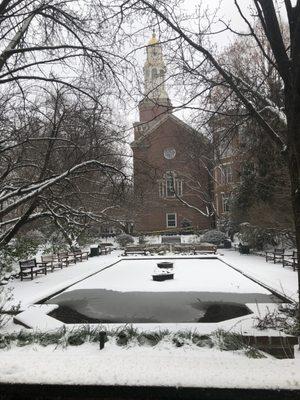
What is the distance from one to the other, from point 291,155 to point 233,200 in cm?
2426

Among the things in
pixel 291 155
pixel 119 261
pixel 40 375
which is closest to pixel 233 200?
pixel 119 261

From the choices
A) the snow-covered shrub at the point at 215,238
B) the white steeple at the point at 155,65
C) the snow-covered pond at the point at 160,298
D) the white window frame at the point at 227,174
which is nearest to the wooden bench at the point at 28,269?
the snow-covered pond at the point at 160,298

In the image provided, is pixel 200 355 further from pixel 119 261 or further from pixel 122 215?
pixel 122 215

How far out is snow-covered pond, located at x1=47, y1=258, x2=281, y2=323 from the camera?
9820mm

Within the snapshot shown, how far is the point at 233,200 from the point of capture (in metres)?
30.3

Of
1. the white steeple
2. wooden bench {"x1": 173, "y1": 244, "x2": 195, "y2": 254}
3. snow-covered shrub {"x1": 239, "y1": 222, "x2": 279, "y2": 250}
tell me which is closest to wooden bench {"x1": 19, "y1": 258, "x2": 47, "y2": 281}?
the white steeple

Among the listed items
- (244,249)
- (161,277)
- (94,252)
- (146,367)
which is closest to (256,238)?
(244,249)

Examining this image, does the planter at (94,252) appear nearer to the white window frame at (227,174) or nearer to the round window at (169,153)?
the white window frame at (227,174)

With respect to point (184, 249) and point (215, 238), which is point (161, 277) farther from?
point (215, 238)

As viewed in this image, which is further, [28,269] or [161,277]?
[28,269]

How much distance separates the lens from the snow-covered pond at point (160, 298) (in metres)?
9.82

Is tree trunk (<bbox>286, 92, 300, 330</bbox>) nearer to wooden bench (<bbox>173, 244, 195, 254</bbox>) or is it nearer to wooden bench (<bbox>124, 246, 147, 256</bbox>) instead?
wooden bench (<bbox>173, 244, 195, 254</bbox>)

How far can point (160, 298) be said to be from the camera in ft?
39.4

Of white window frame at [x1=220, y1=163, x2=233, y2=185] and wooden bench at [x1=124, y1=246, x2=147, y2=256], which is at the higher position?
white window frame at [x1=220, y1=163, x2=233, y2=185]
